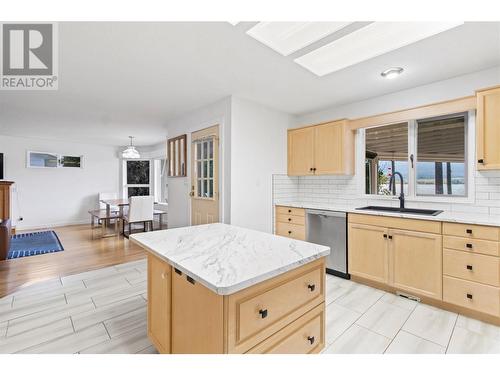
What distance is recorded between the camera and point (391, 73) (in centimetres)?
246

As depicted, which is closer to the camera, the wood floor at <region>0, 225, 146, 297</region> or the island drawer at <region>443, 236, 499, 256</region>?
the island drawer at <region>443, 236, 499, 256</region>

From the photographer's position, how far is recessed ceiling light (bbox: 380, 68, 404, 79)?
2418 millimetres

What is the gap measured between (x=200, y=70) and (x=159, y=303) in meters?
2.13

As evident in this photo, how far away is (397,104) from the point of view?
3002mm

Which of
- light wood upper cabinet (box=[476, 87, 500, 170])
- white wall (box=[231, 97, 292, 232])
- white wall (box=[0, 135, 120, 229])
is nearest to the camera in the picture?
light wood upper cabinet (box=[476, 87, 500, 170])

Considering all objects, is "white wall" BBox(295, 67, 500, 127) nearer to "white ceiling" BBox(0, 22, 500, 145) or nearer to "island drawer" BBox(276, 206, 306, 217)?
"white ceiling" BBox(0, 22, 500, 145)

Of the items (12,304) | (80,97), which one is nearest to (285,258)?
(12,304)

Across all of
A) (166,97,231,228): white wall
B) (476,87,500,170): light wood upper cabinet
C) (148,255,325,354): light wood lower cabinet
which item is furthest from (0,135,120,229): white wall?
(476,87,500,170): light wood upper cabinet

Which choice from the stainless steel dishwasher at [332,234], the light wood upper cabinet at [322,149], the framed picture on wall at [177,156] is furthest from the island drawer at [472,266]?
the framed picture on wall at [177,156]

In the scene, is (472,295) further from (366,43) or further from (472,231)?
(366,43)

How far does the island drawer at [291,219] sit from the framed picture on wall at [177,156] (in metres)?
1.71

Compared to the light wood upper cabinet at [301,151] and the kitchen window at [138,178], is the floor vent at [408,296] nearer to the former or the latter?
the light wood upper cabinet at [301,151]

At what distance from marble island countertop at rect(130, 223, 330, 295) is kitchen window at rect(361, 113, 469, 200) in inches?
89.1
